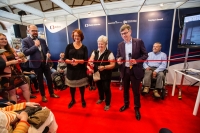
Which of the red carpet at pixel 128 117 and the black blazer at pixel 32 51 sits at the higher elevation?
the black blazer at pixel 32 51

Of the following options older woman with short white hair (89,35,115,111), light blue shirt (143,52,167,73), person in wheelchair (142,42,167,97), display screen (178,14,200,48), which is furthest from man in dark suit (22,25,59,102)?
display screen (178,14,200,48)

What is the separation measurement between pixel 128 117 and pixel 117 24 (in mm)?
2828

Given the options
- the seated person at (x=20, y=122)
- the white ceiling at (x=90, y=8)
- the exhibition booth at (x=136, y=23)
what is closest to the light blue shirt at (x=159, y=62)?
the exhibition booth at (x=136, y=23)

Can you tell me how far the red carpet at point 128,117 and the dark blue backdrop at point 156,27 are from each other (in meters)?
1.71

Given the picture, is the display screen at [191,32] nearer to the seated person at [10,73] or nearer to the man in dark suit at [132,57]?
the man in dark suit at [132,57]

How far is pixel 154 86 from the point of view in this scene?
264 cm

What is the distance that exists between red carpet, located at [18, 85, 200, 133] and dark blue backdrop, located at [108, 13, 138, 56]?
2020mm

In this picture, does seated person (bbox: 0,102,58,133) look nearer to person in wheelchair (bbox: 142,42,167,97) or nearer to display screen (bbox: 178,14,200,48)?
person in wheelchair (bbox: 142,42,167,97)

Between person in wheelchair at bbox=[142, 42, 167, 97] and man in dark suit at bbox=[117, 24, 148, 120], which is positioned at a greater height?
man in dark suit at bbox=[117, 24, 148, 120]

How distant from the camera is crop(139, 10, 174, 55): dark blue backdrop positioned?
3000 millimetres

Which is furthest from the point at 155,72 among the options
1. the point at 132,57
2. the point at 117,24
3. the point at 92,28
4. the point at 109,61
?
the point at 92,28

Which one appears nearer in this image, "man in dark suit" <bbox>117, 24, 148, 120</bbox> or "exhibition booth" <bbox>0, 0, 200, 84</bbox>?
"man in dark suit" <bbox>117, 24, 148, 120</bbox>

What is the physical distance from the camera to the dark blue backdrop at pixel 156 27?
3.00 meters

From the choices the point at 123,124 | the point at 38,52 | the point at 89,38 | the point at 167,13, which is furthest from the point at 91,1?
the point at 123,124
